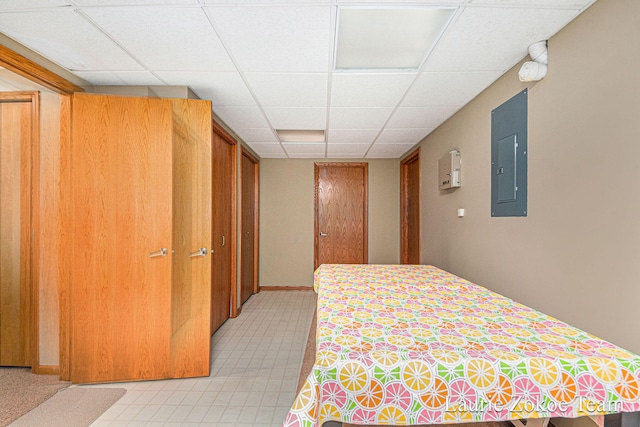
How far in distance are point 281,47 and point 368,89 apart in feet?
2.81

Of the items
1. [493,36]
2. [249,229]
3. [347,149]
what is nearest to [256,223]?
[249,229]

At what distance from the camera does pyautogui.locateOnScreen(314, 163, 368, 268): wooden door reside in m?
5.40

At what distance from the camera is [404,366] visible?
3.25ft

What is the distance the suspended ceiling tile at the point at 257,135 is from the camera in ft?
12.2

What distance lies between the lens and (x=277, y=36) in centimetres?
173

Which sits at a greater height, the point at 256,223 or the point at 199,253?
the point at 256,223

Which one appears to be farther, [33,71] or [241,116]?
[241,116]

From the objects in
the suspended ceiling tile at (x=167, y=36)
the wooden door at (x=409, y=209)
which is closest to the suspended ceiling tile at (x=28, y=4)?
the suspended ceiling tile at (x=167, y=36)

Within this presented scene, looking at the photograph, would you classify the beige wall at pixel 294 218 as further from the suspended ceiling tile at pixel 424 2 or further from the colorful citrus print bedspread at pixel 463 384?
the colorful citrus print bedspread at pixel 463 384

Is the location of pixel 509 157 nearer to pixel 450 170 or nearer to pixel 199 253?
pixel 450 170

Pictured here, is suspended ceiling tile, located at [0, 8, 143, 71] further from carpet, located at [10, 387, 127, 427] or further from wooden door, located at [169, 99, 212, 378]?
carpet, located at [10, 387, 127, 427]

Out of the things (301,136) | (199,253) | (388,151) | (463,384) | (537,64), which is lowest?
(463,384)

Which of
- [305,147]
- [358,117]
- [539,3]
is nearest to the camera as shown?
[539,3]

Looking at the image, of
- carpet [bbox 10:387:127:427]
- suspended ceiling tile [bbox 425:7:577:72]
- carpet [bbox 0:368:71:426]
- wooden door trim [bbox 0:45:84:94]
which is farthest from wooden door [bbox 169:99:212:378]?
suspended ceiling tile [bbox 425:7:577:72]
